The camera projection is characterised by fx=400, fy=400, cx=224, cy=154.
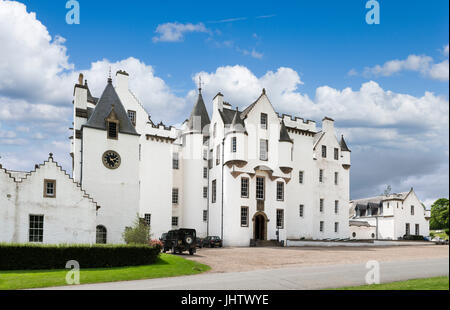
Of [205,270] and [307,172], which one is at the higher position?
[307,172]

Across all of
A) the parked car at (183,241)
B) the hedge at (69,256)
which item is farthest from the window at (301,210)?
the hedge at (69,256)

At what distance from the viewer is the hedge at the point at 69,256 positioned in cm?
2359

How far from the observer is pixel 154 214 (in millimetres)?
48719

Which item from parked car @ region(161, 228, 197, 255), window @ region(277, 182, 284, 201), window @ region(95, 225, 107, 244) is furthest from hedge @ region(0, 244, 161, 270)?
window @ region(277, 182, 284, 201)

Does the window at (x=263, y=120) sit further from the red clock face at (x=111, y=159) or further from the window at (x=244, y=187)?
the red clock face at (x=111, y=159)

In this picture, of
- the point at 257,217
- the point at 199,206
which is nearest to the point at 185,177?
the point at 199,206

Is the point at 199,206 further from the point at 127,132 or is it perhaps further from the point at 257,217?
the point at 127,132

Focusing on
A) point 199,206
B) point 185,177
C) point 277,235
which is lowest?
point 277,235

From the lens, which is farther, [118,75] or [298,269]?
[118,75]

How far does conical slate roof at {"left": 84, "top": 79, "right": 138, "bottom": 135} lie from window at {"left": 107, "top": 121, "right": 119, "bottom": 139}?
1.50 ft

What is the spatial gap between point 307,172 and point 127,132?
2720cm

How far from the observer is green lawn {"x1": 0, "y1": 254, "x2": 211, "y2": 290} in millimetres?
18734

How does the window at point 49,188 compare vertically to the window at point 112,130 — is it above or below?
below

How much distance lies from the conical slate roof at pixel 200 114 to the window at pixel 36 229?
2929cm
